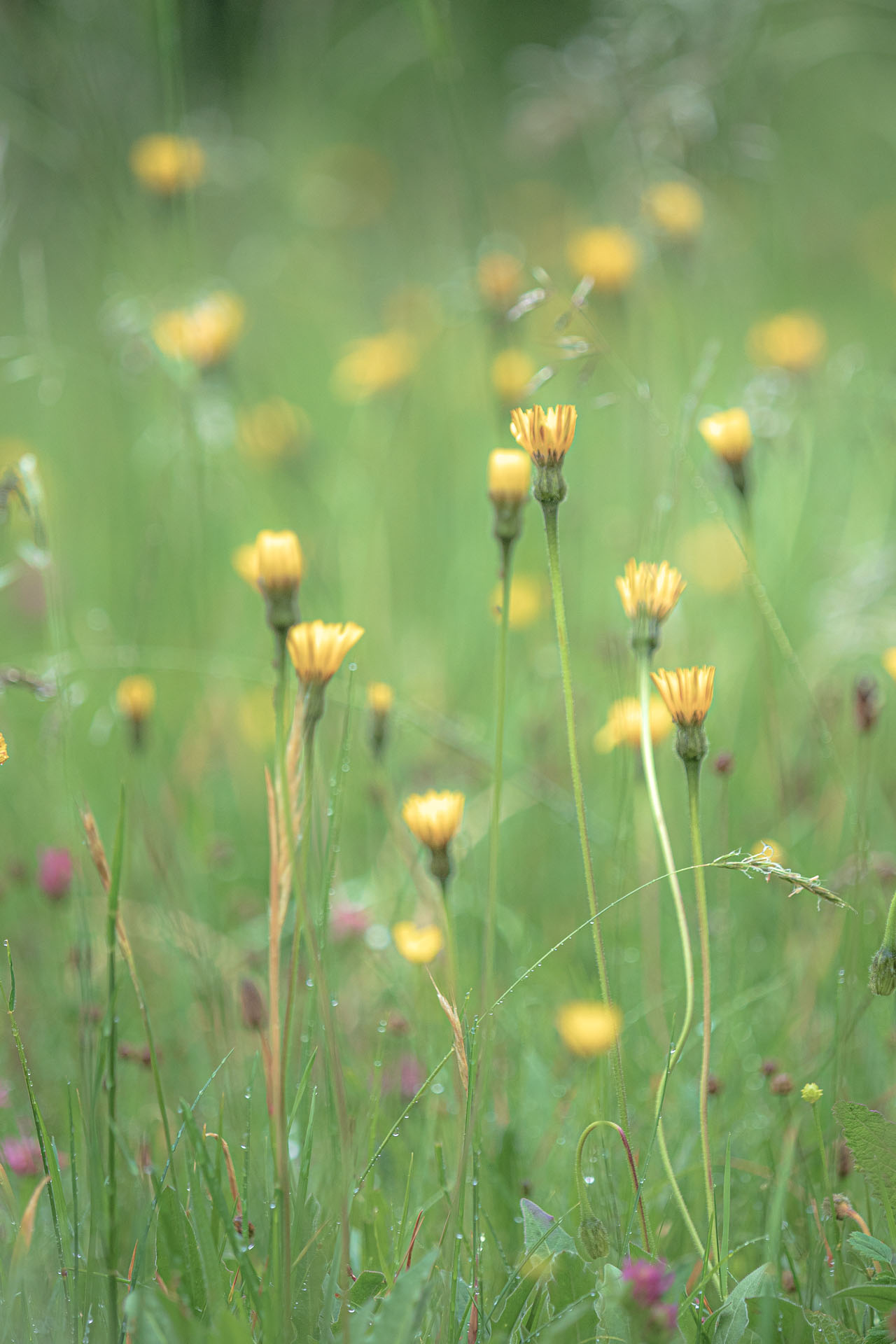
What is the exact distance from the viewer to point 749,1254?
0.94 metres

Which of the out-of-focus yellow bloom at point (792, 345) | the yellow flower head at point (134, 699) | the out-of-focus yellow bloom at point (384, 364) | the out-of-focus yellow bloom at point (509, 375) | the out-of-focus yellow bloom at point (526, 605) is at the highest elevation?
the out-of-focus yellow bloom at point (384, 364)

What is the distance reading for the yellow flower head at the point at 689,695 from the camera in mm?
803

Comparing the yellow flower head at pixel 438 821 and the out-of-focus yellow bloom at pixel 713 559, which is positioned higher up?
the out-of-focus yellow bloom at pixel 713 559

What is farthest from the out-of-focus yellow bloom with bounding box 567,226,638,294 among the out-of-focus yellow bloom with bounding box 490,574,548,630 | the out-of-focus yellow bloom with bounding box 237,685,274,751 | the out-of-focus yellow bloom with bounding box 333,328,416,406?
the out-of-focus yellow bloom with bounding box 237,685,274,751

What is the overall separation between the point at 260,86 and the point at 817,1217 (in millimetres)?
5430

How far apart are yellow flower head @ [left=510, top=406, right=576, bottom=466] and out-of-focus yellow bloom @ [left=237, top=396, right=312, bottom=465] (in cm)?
152

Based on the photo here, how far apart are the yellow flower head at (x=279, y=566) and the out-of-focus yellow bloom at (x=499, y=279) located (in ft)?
3.35

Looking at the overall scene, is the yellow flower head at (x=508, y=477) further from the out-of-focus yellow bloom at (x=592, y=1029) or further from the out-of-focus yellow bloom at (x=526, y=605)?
the out-of-focus yellow bloom at (x=526, y=605)

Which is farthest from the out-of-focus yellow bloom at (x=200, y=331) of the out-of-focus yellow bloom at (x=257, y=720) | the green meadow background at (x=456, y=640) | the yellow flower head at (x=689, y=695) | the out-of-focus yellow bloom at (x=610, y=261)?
the yellow flower head at (x=689, y=695)

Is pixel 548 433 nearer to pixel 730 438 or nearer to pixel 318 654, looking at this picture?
pixel 318 654

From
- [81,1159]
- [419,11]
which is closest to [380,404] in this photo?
[419,11]

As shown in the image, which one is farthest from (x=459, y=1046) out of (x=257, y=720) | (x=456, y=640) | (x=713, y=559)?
(x=713, y=559)

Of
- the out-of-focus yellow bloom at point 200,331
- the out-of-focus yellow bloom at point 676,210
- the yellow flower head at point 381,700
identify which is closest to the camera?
the yellow flower head at point 381,700

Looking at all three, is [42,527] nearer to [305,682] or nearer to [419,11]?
[305,682]
